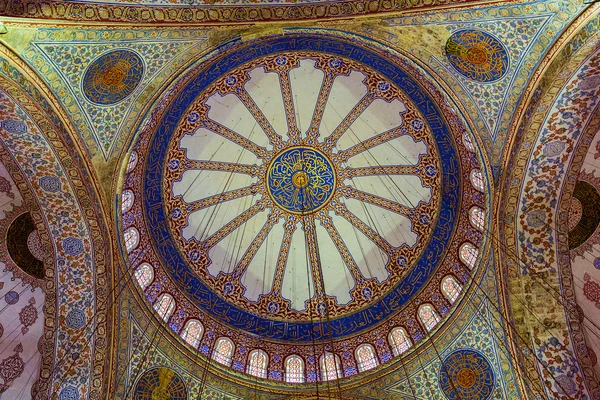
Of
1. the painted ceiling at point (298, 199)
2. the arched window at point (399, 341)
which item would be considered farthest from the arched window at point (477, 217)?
the arched window at point (399, 341)

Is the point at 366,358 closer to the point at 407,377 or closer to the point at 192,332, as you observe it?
the point at 407,377

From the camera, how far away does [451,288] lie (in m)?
10.6

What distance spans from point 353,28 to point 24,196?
5852mm

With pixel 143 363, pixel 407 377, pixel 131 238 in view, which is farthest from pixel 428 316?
pixel 131 238

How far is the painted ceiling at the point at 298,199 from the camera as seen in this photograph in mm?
7559

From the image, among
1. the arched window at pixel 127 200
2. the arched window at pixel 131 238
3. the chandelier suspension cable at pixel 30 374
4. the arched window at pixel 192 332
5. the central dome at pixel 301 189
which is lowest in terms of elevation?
the chandelier suspension cable at pixel 30 374

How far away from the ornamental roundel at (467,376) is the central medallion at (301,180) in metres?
4.58

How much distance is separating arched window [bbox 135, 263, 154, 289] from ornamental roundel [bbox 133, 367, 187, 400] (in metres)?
1.63

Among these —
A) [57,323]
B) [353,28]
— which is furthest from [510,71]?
[57,323]

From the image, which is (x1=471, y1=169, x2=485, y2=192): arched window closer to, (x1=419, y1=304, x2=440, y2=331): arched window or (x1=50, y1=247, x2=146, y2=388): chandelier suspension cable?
(x1=419, y1=304, x2=440, y2=331): arched window

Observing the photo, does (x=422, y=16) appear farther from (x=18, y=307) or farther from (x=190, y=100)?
(x=18, y=307)

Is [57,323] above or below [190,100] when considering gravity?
below

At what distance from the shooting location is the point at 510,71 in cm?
788

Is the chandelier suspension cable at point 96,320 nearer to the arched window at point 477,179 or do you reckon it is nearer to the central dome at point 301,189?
the central dome at point 301,189
